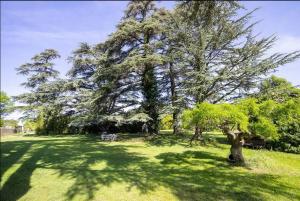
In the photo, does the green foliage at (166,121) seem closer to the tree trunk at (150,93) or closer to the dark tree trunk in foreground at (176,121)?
the dark tree trunk in foreground at (176,121)

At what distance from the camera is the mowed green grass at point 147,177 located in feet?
25.0

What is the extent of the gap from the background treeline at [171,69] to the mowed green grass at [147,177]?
196cm

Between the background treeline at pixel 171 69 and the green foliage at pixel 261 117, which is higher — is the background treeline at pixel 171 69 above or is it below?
above

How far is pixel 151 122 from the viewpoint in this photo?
71.3 ft

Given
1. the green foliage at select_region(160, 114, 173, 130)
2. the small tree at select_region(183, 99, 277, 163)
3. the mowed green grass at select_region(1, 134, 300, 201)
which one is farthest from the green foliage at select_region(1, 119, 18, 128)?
the small tree at select_region(183, 99, 277, 163)

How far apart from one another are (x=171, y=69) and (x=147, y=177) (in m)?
12.0

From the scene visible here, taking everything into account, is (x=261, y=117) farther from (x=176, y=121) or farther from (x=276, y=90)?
(x=176, y=121)

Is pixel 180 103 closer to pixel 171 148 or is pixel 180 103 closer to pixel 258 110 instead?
pixel 171 148

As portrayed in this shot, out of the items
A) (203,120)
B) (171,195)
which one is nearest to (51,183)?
(171,195)

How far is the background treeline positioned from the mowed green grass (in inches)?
77.2

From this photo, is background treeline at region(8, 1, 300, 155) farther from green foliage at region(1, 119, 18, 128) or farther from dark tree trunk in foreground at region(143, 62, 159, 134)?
green foliage at region(1, 119, 18, 128)

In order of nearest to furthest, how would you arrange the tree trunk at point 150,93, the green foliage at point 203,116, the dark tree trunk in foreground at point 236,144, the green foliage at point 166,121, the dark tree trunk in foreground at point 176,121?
the green foliage at point 203,116 → the dark tree trunk in foreground at point 236,144 → the dark tree trunk in foreground at point 176,121 → the tree trunk at point 150,93 → the green foliage at point 166,121

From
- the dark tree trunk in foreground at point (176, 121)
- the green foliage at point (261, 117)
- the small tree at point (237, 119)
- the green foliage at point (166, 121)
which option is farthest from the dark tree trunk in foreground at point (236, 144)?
the green foliage at point (166, 121)

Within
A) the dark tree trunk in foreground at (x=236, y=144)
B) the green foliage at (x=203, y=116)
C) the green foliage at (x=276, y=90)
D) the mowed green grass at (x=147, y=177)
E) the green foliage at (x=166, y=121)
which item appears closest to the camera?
the mowed green grass at (x=147, y=177)
